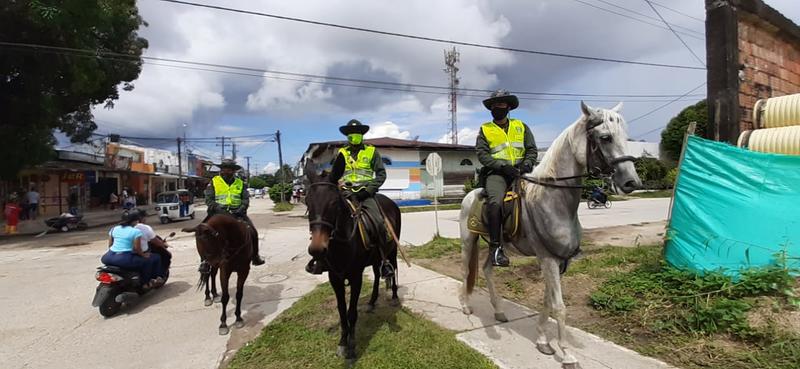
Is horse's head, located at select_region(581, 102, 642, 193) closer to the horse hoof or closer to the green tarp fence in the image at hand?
the horse hoof

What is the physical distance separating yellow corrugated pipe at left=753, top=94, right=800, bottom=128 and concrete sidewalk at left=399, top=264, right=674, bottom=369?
453 cm

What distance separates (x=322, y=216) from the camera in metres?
2.93

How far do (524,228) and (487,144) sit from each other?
41.9 inches

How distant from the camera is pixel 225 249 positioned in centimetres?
466

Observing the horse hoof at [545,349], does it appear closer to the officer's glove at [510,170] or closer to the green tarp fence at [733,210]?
the officer's glove at [510,170]

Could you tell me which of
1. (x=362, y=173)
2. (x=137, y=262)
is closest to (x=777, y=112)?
(x=362, y=173)

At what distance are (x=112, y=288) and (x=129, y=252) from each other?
0.57 metres

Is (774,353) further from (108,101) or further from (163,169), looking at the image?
(163,169)

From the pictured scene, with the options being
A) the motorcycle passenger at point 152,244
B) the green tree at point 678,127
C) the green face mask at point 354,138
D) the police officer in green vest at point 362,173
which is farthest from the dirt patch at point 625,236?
the green tree at point 678,127

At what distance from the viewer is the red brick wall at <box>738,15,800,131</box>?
17.9 ft

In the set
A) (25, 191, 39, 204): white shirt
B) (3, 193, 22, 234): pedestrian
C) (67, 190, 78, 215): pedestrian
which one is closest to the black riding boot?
(3, 193, 22, 234): pedestrian

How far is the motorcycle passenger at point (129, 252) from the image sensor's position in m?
5.31

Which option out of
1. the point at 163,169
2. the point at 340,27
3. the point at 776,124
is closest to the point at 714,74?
the point at 776,124

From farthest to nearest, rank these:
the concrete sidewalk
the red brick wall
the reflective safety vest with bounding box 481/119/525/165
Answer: the red brick wall → the reflective safety vest with bounding box 481/119/525/165 → the concrete sidewalk
